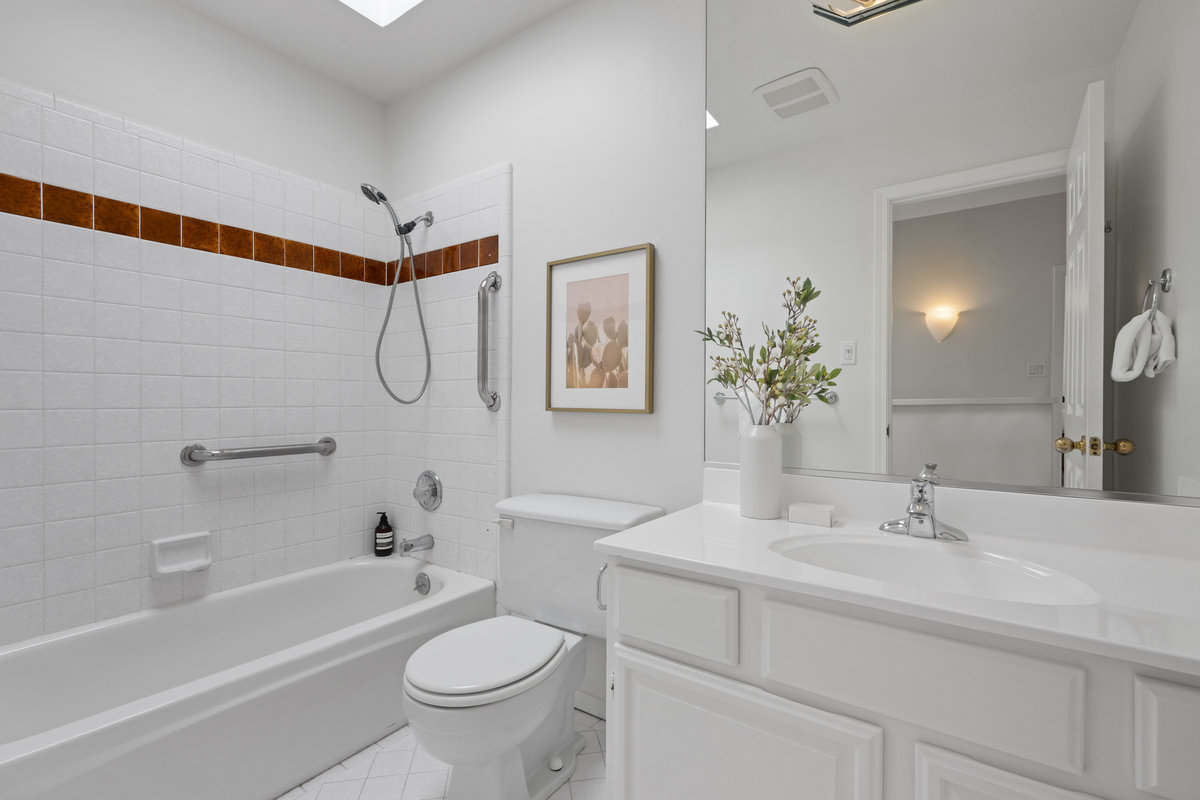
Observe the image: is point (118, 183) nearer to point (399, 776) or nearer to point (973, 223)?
point (399, 776)

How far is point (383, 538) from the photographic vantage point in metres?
2.40

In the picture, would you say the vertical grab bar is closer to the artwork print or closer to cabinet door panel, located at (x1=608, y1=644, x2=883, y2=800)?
the artwork print

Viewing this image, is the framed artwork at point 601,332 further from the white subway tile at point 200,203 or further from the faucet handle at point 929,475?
the white subway tile at point 200,203

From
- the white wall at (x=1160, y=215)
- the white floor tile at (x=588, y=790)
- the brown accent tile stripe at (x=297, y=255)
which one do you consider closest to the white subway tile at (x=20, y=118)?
the brown accent tile stripe at (x=297, y=255)

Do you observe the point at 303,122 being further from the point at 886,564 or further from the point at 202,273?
the point at 886,564

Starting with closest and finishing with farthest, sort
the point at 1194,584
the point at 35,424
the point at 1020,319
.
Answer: the point at 1194,584 → the point at 1020,319 → the point at 35,424

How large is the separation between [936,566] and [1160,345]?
0.57 meters

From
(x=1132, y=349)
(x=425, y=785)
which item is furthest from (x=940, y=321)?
(x=425, y=785)

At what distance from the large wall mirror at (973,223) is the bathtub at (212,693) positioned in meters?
1.26

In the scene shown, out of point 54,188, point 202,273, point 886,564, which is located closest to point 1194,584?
point 886,564

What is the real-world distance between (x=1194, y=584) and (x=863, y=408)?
2.01 ft

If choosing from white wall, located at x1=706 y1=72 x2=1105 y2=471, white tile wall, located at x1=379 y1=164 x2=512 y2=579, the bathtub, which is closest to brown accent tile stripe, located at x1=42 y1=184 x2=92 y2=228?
white tile wall, located at x1=379 y1=164 x2=512 y2=579

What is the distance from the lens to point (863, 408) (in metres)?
1.33

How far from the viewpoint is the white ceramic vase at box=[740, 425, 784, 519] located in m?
1.31
